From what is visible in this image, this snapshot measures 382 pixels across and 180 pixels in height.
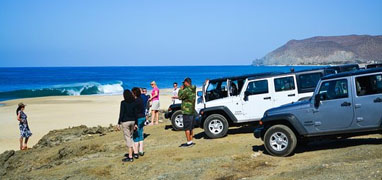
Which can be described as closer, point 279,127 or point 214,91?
point 279,127

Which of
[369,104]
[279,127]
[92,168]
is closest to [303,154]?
[279,127]

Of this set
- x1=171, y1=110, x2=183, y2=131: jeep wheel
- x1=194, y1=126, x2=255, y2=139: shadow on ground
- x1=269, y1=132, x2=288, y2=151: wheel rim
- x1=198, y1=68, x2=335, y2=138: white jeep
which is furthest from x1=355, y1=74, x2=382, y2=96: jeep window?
x1=171, y1=110, x2=183, y2=131: jeep wheel

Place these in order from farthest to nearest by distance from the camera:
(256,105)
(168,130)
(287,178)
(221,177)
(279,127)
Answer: (168,130) → (256,105) → (279,127) → (221,177) → (287,178)

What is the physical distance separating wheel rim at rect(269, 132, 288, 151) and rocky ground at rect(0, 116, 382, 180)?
251 millimetres

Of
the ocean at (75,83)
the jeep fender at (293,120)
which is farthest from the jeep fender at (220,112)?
the ocean at (75,83)

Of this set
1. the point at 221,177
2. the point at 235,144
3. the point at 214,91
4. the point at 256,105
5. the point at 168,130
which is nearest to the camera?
the point at 221,177

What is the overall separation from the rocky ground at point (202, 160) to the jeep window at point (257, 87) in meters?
1.32

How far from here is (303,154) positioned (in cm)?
951

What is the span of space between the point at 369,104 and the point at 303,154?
1.81 meters

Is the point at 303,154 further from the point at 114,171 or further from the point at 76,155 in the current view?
the point at 76,155

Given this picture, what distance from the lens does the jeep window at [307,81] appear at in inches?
473

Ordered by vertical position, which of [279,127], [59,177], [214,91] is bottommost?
[59,177]

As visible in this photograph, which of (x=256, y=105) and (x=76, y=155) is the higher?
(x=256, y=105)

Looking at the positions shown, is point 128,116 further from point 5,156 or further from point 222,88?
point 5,156
